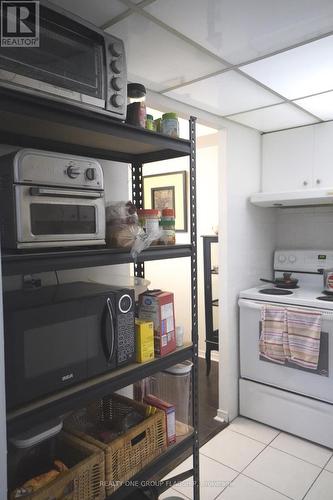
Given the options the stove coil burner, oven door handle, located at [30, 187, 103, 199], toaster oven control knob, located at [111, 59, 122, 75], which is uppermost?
toaster oven control knob, located at [111, 59, 122, 75]

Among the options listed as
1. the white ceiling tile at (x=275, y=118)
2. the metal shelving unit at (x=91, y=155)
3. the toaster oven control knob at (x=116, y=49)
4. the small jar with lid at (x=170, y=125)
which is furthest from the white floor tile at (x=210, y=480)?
the white ceiling tile at (x=275, y=118)

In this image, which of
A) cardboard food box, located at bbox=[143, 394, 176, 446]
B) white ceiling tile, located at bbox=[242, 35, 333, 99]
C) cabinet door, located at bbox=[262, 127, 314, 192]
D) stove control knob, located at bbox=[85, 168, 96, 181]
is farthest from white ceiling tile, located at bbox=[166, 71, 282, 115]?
cardboard food box, located at bbox=[143, 394, 176, 446]

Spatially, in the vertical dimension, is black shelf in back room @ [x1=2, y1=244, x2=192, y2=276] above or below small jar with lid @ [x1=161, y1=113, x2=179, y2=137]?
below

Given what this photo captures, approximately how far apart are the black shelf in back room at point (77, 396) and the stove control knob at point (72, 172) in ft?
2.08

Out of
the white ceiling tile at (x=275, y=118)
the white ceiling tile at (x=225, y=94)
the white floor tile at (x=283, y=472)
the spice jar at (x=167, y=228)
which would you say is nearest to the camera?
the spice jar at (x=167, y=228)

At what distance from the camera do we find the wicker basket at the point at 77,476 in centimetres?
101

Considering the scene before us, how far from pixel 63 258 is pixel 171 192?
2887 millimetres

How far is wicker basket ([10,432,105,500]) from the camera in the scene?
101cm

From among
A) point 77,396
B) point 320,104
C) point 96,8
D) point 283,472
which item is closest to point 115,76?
point 96,8

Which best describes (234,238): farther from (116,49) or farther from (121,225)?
(116,49)

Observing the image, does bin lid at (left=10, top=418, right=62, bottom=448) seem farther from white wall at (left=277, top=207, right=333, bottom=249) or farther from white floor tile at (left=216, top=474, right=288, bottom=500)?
white wall at (left=277, top=207, right=333, bottom=249)

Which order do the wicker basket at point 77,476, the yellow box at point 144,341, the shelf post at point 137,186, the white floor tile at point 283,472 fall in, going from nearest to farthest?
the wicker basket at point 77,476, the yellow box at point 144,341, the shelf post at point 137,186, the white floor tile at point 283,472

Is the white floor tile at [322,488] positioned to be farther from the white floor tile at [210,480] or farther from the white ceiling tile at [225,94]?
the white ceiling tile at [225,94]

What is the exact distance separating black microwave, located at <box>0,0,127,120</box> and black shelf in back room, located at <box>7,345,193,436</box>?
825 millimetres
